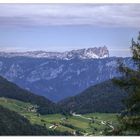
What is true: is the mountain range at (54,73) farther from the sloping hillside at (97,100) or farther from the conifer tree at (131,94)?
the conifer tree at (131,94)

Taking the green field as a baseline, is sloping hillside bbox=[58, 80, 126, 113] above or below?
above

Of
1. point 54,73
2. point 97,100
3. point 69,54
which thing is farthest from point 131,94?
point 97,100

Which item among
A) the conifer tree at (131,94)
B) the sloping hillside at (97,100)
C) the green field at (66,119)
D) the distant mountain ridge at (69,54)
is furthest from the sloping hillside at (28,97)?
the conifer tree at (131,94)

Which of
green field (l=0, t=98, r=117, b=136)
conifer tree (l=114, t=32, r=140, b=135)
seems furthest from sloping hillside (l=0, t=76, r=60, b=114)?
conifer tree (l=114, t=32, r=140, b=135)

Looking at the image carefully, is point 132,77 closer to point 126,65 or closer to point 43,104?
point 126,65

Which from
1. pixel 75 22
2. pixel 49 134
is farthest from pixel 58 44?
pixel 49 134

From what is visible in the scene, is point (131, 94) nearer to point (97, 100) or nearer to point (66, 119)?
point (66, 119)

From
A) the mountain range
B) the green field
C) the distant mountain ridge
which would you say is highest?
the distant mountain ridge

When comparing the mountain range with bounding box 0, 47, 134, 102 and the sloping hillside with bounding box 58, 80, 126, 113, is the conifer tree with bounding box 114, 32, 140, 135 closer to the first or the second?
the sloping hillside with bounding box 58, 80, 126, 113
